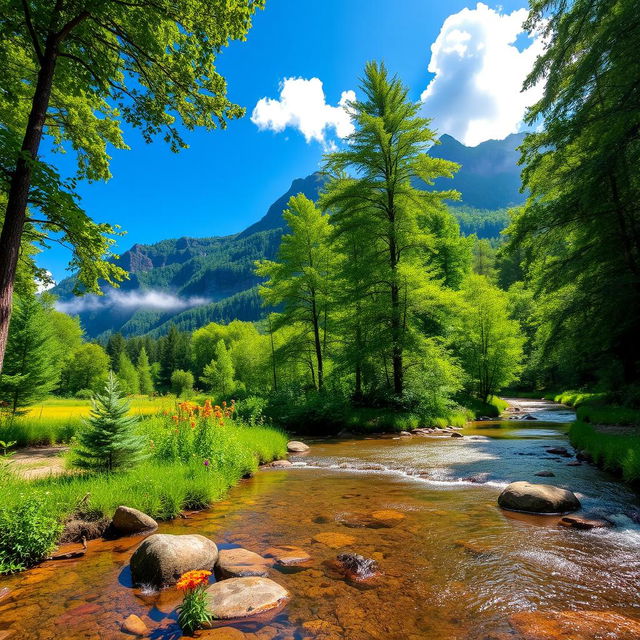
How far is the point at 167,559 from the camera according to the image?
434 centimetres

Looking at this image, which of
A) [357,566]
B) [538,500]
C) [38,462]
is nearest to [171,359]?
[38,462]

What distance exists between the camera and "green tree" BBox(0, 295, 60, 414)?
16406 mm

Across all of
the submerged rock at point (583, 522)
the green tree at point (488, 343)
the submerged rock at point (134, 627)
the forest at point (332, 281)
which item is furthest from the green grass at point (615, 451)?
the green tree at point (488, 343)

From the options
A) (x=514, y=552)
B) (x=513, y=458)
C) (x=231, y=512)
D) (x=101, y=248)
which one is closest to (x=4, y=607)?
(x=231, y=512)

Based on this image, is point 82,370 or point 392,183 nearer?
point 392,183

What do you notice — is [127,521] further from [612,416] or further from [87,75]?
[612,416]

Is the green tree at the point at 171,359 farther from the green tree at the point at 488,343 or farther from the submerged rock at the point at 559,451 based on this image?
the submerged rock at the point at 559,451

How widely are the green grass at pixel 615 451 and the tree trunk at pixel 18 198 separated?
11881mm

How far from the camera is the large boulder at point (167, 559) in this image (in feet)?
14.1

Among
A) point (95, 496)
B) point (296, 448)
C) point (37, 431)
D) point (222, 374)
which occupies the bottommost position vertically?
point (296, 448)

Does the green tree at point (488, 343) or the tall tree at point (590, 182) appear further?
the green tree at point (488, 343)

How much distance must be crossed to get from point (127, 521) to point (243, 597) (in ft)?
10.00

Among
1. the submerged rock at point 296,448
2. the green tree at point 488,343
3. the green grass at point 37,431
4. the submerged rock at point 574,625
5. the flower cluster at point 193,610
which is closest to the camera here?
the submerged rock at point 574,625

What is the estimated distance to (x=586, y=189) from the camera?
10.5 meters
